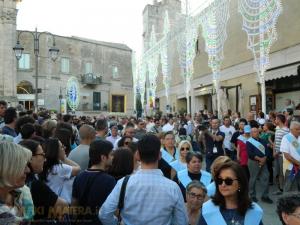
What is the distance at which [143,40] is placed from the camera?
48.8 m

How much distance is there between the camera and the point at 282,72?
1850 cm

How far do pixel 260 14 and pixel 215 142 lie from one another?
6.89 m

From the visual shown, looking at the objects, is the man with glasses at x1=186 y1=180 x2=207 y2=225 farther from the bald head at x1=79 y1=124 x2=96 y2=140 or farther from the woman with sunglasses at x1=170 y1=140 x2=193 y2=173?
the bald head at x1=79 y1=124 x2=96 y2=140

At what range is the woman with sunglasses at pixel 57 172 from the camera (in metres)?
3.91

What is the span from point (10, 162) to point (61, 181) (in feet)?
5.48

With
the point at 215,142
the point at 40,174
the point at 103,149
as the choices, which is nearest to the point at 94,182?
the point at 103,149

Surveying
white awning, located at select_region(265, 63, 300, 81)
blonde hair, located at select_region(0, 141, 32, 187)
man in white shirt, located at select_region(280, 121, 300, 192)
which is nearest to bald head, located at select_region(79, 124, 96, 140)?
blonde hair, located at select_region(0, 141, 32, 187)

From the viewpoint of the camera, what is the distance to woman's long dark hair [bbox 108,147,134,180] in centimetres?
394

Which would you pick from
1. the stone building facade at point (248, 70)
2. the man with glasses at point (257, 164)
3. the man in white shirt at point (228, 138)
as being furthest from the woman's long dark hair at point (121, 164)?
the stone building facade at point (248, 70)

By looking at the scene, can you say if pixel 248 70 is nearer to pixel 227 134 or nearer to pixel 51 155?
pixel 227 134

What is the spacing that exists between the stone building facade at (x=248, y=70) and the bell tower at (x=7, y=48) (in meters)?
17.2

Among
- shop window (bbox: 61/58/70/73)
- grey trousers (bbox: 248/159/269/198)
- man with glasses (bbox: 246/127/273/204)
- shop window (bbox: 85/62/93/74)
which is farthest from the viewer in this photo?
shop window (bbox: 85/62/93/74)

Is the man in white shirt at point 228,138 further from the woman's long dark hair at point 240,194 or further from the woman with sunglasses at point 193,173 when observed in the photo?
the woman's long dark hair at point 240,194

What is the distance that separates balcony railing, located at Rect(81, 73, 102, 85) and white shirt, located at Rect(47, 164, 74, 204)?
44.5 meters
